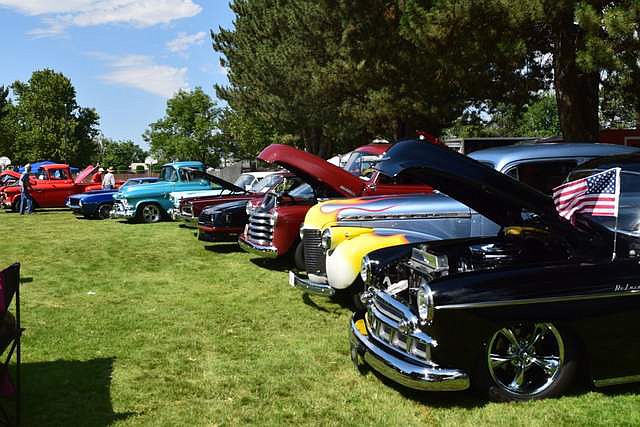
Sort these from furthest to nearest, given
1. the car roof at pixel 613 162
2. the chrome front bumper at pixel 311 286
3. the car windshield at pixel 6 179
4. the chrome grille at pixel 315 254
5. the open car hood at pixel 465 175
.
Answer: the car windshield at pixel 6 179 → the chrome grille at pixel 315 254 → the chrome front bumper at pixel 311 286 → the car roof at pixel 613 162 → the open car hood at pixel 465 175

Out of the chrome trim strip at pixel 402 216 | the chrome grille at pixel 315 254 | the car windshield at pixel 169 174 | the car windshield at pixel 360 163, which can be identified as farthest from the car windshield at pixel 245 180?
the chrome trim strip at pixel 402 216

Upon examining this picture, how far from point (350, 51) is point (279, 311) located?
14.6 metres

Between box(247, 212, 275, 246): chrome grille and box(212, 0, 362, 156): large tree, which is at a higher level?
box(212, 0, 362, 156): large tree

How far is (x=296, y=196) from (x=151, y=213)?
29.7 feet

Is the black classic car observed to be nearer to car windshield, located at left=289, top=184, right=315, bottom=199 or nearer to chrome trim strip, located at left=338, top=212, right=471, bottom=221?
chrome trim strip, located at left=338, top=212, right=471, bottom=221

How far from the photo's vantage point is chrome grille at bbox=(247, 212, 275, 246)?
9883 millimetres

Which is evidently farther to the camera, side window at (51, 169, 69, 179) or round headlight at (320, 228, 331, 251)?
side window at (51, 169, 69, 179)

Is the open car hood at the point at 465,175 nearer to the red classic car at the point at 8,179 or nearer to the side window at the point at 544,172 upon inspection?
the side window at the point at 544,172

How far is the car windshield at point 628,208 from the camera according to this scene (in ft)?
15.7

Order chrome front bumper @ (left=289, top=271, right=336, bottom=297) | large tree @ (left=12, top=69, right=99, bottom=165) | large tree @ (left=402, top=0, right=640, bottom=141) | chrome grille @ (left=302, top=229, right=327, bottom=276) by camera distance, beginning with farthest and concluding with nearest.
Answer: large tree @ (left=12, top=69, right=99, bottom=165) → large tree @ (left=402, top=0, right=640, bottom=141) → chrome grille @ (left=302, top=229, right=327, bottom=276) → chrome front bumper @ (left=289, top=271, right=336, bottom=297)

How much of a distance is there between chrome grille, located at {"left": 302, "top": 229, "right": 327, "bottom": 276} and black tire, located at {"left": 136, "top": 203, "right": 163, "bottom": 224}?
1115 cm

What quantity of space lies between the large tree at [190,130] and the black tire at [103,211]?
41376 millimetres

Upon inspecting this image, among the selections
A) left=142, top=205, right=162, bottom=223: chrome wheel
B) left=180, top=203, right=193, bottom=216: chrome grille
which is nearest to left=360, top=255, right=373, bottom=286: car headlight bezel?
left=180, top=203, right=193, bottom=216: chrome grille

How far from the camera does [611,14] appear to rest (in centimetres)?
1084
